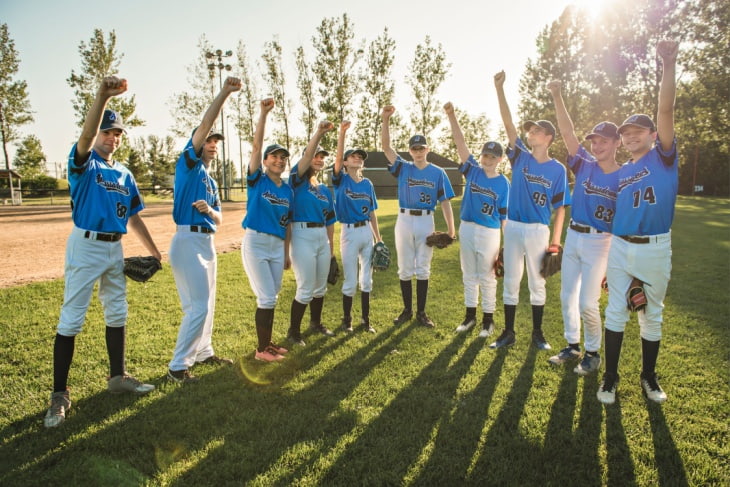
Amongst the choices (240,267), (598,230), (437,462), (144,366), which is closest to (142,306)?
(144,366)

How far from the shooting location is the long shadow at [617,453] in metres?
2.65

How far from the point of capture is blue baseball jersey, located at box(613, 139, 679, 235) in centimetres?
340

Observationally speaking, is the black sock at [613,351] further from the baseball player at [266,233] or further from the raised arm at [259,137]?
the raised arm at [259,137]

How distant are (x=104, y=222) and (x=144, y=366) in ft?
5.23

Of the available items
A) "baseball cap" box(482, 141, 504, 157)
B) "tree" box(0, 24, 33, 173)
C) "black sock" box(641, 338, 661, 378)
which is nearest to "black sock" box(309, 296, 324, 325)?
"baseball cap" box(482, 141, 504, 157)

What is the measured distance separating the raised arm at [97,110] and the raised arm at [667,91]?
151 inches

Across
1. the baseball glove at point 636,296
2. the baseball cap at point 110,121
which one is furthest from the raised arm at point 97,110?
the baseball glove at point 636,296

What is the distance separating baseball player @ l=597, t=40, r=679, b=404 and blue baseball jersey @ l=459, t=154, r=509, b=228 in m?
1.55

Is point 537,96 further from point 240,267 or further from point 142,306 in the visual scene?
point 142,306

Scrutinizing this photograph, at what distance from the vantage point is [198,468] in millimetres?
2711

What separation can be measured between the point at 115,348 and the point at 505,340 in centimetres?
384

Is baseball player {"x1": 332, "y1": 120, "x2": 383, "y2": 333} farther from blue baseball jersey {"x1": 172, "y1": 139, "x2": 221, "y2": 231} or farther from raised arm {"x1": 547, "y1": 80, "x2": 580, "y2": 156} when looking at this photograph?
raised arm {"x1": 547, "y1": 80, "x2": 580, "y2": 156}

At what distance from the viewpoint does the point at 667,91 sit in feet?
10.6

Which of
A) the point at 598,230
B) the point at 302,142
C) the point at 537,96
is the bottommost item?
the point at 598,230
